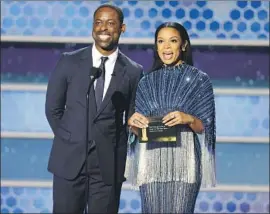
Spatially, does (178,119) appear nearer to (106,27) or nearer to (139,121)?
(139,121)

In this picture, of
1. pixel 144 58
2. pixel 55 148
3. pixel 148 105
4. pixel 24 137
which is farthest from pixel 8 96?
pixel 148 105

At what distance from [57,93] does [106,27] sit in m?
0.43

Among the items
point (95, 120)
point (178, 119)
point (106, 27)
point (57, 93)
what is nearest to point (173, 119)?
point (178, 119)

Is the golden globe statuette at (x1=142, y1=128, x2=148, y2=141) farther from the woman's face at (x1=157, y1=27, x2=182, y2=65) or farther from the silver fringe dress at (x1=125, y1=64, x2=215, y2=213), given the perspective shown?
the woman's face at (x1=157, y1=27, x2=182, y2=65)

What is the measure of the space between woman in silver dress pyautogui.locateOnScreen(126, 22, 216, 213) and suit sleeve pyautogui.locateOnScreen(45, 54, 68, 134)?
0.48 meters

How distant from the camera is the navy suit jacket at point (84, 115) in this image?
348 centimetres

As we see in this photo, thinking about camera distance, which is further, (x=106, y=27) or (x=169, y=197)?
(x=106, y=27)

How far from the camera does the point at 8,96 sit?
16.1 feet

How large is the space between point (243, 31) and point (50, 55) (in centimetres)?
134

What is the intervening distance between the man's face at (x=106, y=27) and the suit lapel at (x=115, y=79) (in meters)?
0.13

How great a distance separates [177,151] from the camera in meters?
3.19

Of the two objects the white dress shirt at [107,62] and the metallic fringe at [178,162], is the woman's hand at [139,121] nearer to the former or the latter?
the metallic fringe at [178,162]

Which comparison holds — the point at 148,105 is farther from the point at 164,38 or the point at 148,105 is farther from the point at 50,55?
the point at 50,55

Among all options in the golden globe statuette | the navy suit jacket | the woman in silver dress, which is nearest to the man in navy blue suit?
the navy suit jacket
